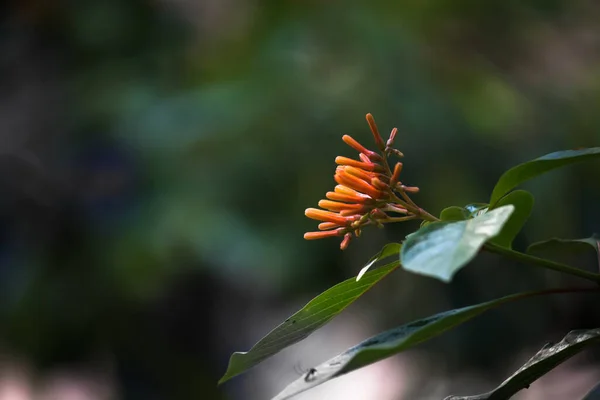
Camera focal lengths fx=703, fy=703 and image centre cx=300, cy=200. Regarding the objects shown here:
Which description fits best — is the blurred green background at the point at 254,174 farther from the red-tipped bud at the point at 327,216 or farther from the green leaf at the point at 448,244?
the green leaf at the point at 448,244

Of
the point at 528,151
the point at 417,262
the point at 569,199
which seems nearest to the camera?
the point at 417,262

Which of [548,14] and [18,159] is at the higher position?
[18,159]

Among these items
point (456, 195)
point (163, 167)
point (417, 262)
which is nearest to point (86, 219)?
point (163, 167)

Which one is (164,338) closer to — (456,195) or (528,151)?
(456,195)

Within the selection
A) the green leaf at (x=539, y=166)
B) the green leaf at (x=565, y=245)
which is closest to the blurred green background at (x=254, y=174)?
the green leaf at (x=565, y=245)

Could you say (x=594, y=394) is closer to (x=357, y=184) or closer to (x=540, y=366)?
(x=540, y=366)

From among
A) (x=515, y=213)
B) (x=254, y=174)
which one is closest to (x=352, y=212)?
(x=515, y=213)

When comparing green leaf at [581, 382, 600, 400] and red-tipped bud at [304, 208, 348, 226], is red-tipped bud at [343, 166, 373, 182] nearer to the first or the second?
red-tipped bud at [304, 208, 348, 226]
